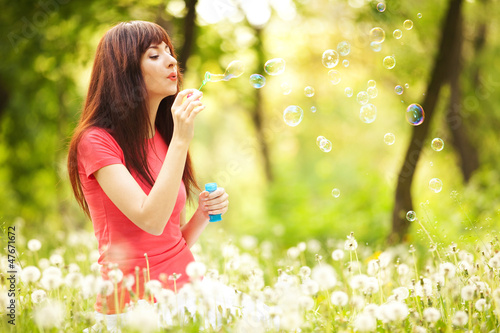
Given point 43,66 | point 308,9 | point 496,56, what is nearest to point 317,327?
point 43,66

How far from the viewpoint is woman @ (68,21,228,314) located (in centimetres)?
208

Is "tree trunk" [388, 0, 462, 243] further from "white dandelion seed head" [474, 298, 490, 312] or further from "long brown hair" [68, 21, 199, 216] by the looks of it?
"long brown hair" [68, 21, 199, 216]

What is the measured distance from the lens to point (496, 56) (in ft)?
26.2

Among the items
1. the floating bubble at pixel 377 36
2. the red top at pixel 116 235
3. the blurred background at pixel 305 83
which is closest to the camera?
the red top at pixel 116 235

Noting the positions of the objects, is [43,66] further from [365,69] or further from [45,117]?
[365,69]

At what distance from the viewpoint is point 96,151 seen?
84.2 inches

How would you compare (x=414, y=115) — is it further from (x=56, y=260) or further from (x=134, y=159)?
(x=56, y=260)

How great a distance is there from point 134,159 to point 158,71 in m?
0.40

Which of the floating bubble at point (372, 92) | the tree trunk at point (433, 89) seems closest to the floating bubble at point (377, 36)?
the floating bubble at point (372, 92)

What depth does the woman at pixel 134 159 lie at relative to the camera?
2084 millimetres

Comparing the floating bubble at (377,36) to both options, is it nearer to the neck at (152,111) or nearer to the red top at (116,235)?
the neck at (152,111)

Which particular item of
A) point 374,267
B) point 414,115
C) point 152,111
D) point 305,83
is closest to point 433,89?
point 414,115

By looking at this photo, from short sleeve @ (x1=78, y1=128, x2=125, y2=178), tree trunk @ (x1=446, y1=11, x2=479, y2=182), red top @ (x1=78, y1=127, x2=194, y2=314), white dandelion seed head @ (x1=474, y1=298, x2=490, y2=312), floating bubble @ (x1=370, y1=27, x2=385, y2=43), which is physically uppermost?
→ tree trunk @ (x1=446, y1=11, x2=479, y2=182)

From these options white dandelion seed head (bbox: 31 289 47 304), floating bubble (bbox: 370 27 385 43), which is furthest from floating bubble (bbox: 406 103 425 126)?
white dandelion seed head (bbox: 31 289 47 304)
